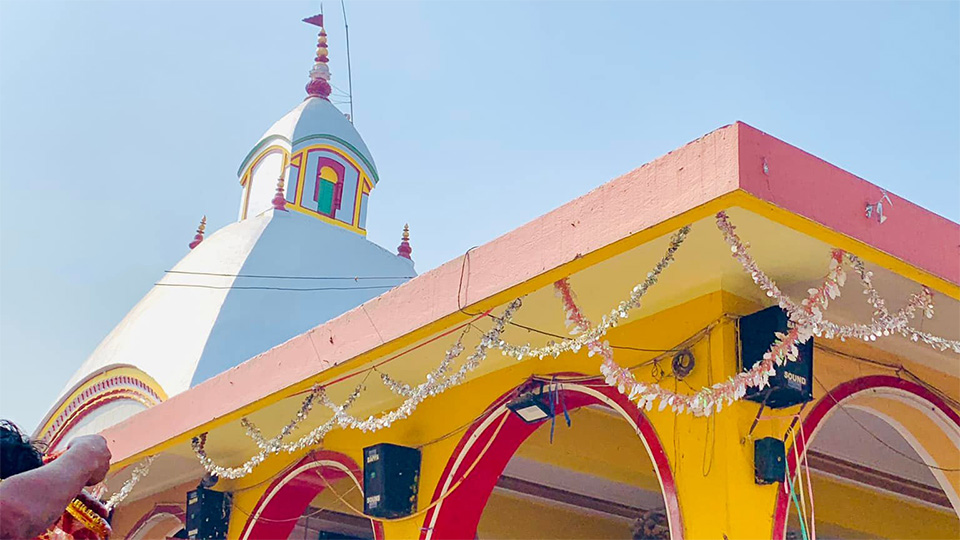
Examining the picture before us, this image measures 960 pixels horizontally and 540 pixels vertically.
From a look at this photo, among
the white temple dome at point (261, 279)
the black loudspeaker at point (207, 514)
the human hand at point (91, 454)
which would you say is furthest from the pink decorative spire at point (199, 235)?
the human hand at point (91, 454)

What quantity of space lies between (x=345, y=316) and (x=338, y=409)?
0.48m

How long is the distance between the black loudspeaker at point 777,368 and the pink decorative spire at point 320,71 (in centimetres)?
1152

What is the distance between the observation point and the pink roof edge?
3252mm

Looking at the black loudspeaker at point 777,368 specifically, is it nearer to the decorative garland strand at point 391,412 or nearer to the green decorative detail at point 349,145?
the decorative garland strand at point 391,412

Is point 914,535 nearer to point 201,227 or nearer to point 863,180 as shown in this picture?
point 863,180

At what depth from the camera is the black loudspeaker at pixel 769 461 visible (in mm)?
3918

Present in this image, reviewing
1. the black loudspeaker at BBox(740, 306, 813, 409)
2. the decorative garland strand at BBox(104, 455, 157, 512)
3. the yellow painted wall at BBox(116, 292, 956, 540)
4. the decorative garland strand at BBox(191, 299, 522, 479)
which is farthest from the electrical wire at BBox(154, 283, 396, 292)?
the black loudspeaker at BBox(740, 306, 813, 409)

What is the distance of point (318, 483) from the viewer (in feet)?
22.0

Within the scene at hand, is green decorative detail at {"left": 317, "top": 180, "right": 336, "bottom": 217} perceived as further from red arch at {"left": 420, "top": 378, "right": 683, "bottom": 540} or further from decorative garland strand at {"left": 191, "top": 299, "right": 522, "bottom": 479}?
red arch at {"left": 420, "top": 378, "right": 683, "bottom": 540}

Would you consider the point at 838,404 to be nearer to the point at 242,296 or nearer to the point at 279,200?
the point at 242,296

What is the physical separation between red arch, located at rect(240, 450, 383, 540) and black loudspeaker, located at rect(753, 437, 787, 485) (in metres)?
3.21

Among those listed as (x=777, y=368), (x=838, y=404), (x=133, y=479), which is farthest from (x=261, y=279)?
(x=777, y=368)

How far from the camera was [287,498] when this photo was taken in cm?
679

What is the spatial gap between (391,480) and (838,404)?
7.87 ft
